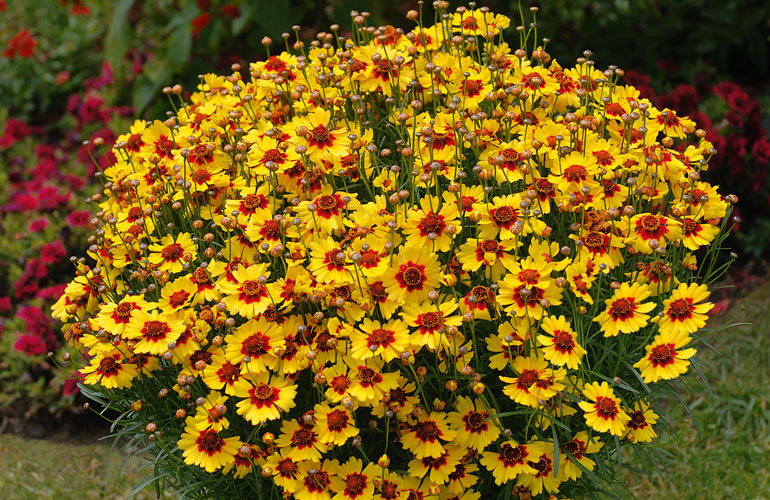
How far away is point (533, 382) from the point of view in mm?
1694

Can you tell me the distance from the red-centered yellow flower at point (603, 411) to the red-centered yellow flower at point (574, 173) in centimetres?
45

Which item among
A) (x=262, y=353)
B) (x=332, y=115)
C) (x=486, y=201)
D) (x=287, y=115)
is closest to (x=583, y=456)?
(x=486, y=201)

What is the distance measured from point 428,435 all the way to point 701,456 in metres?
1.77

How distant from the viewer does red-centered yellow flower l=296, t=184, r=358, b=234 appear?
1.81 metres

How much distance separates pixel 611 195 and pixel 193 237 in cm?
106

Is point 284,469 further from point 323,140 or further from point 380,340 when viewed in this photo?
point 323,140

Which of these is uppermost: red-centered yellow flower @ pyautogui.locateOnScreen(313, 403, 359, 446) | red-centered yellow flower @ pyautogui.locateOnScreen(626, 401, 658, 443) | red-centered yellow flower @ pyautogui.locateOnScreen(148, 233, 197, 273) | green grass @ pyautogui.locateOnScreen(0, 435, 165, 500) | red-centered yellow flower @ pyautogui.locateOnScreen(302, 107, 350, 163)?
red-centered yellow flower @ pyautogui.locateOnScreen(302, 107, 350, 163)

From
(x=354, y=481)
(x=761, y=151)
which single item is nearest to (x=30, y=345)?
(x=354, y=481)

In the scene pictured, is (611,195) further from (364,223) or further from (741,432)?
(741,432)

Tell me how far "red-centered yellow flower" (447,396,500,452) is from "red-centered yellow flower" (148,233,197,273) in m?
0.73

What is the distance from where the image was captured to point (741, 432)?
10.5ft

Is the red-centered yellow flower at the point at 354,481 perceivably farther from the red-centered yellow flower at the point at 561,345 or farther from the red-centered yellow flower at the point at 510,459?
the red-centered yellow flower at the point at 561,345

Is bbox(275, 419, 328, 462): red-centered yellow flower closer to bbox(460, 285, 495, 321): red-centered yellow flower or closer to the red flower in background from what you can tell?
bbox(460, 285, 495, 321): red-centered yellow flower

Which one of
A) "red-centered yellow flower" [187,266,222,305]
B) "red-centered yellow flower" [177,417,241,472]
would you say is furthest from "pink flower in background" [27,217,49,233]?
"red-centered yellow flower" [177,417,241,472]
